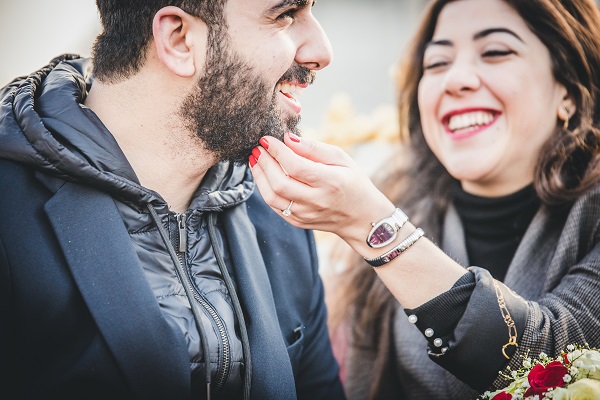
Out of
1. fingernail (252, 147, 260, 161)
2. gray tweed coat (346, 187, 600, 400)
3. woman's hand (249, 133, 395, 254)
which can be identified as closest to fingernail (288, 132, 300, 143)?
woman's hand (249, 133, 395, 254)

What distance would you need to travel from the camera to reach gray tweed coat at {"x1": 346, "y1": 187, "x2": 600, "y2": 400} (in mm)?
2021

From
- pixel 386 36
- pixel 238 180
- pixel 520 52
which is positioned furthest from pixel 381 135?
pixel 386 36

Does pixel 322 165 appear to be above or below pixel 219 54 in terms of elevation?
below

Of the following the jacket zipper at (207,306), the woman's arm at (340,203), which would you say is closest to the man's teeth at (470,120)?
the woman's arm at (340,203)

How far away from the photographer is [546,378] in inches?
64.1

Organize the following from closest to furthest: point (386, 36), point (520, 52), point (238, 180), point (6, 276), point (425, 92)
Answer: point (6, 276) < point (238, 180) < point (520, 52) < point (425, 92) < point (386, 36)

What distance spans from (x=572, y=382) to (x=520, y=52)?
1543mm

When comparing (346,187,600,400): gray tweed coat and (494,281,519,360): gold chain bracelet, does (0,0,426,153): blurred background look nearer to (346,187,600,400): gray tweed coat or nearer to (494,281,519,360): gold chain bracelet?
(346,187,600,400): gray tweed coat

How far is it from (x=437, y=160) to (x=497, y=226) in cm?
55

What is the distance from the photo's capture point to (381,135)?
15.6 ft

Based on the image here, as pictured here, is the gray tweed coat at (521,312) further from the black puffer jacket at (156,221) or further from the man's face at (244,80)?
the man's face at (244,80)

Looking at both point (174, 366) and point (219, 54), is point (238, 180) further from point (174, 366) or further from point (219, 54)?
point (174, 366)

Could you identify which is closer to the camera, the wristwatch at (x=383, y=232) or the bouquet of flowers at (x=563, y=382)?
the bouquet of flowers at (x=563, y=382)

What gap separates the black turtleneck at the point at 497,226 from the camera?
2.78 meters
